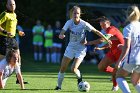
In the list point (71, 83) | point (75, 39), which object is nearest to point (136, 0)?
point (71, 83)

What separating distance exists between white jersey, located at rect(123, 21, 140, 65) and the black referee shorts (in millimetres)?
4436

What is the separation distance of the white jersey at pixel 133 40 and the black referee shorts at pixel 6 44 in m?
4.44

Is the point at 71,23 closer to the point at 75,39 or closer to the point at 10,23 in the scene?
the point at 75,39

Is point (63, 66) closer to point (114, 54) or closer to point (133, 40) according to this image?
point (114, 54)

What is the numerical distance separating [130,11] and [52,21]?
30338 millimetres

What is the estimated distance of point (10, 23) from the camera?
1450 centimetres

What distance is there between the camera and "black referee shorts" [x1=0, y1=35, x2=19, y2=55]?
14.6 metres

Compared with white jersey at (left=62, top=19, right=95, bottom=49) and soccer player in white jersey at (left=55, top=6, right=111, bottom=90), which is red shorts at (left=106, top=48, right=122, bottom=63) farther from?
white jersey at (left=62, top=19, right=95, bottom=49)

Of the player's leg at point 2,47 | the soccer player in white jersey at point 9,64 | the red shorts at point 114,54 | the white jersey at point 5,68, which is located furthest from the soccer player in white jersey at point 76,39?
the player's leg at point 2,47

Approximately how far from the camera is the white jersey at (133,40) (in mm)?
10859

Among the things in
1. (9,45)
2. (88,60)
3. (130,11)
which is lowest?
(88,60)

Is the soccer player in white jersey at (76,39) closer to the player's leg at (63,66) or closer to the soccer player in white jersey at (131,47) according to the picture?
the player's leg at (63,66)

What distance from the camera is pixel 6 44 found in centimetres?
1469

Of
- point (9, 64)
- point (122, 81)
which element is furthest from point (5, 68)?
point (122, 81)
